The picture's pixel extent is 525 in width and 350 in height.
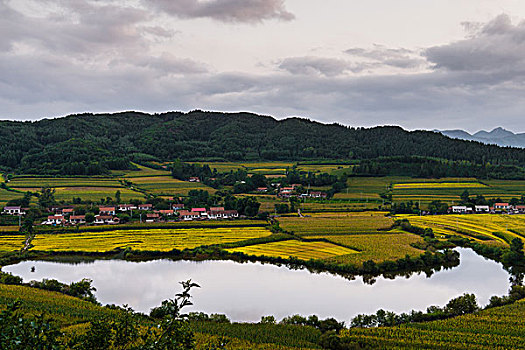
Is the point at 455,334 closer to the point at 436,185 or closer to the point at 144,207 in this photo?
the point at 144,207

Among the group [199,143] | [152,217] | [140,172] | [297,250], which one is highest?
[199,143]

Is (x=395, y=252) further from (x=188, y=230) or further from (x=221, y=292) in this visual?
(x=188, y=230)

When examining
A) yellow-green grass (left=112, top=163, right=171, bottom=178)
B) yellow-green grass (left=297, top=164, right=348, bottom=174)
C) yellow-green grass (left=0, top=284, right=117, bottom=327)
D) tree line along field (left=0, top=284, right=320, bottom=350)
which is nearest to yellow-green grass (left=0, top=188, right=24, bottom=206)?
yellow-green grass (left=112, top=163, right=171, bottom=178)

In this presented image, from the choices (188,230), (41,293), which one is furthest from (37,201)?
(41,293)

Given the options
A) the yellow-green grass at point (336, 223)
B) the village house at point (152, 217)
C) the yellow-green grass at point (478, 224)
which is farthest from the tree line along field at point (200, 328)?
the yellow-green grass at point (478, 224)

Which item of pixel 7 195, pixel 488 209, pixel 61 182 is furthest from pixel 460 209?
pixel 7 195

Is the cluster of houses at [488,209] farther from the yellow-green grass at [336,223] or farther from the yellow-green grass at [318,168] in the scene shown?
the yellow-green grass at [318,168]
